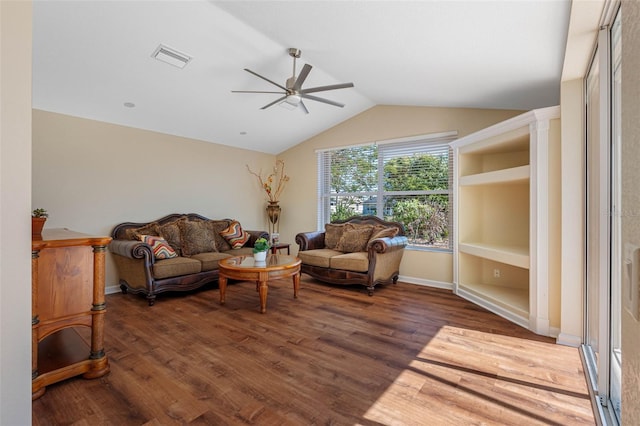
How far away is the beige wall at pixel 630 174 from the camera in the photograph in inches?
21.3

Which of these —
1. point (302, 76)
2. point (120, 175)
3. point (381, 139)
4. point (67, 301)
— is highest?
point (302, 76)

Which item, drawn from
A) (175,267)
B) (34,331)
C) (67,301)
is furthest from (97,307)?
(175,267)

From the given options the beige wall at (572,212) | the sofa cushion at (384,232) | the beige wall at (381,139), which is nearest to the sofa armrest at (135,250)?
the sofa cushion at (384,232)

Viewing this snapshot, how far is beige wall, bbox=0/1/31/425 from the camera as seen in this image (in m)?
1.07

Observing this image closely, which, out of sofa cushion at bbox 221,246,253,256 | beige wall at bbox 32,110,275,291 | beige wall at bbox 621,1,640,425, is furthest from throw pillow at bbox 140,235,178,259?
beige wall at bbox 621,1,640,425

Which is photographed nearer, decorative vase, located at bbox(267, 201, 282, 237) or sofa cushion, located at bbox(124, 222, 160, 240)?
sofa cushion, located at bbox(124, 222, 160, 240)

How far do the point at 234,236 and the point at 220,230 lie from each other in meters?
0.28

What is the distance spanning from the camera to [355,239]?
15.5ft

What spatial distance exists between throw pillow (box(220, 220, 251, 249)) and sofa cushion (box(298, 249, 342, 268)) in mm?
1082

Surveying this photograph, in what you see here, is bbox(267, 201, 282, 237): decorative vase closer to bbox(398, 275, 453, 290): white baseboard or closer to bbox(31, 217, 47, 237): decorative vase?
bbox(398, 275, 453, 290): white baseboard

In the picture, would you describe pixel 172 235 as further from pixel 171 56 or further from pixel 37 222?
pixel 37 222

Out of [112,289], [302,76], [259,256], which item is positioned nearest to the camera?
[302,76]

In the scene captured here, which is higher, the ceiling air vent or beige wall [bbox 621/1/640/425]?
the ceiling air vent


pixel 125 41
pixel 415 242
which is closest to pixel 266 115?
pixel 125 41
